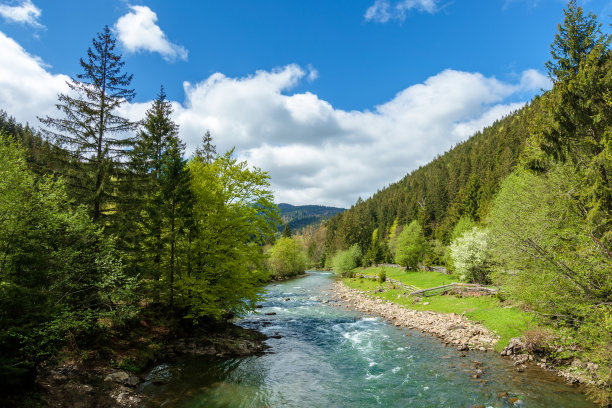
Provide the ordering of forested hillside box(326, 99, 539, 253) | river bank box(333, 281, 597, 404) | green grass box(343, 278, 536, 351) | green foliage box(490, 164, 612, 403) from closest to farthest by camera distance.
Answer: green foliage box(490, 164, 612, 403)
river bank box(333, 281, 597, 404)
green grass box(343, 278, 536, 351)
forested hillside box(326, 99, 539, 253)

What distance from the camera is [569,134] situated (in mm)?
12438

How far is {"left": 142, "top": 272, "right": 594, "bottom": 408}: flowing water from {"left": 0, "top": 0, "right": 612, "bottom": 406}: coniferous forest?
2.18m

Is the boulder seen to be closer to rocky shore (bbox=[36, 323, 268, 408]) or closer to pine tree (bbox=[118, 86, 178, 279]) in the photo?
rocky shore (bbox=[36, 323, 268, 408])

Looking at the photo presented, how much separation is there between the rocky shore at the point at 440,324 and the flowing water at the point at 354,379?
138cm

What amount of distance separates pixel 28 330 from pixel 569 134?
2281cm

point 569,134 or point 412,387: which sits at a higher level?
point 569,134

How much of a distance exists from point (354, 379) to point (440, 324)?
1334 centimetres

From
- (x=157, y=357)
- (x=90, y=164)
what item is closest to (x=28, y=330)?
(x=157, y=357)

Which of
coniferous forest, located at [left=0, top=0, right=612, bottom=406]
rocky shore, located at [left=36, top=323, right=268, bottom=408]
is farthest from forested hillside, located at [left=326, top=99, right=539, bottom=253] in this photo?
rocky shore, located at [left=36, top=323, right=268, bottom=408]

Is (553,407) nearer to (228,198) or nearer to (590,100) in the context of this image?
(590,100)

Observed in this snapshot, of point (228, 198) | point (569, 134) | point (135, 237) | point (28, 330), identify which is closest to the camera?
point (28, 330)

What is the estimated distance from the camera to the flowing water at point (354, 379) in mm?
12797

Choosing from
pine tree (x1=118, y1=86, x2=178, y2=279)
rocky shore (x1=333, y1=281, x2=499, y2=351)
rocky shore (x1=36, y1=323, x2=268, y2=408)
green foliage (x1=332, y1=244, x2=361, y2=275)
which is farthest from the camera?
green foliage (x1=332, y1=244, x2=361, y2=275)

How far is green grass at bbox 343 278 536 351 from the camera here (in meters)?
19.6
